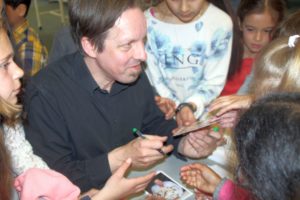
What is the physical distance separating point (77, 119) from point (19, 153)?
234mm

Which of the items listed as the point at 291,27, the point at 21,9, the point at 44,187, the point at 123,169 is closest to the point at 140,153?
the point at 123,169

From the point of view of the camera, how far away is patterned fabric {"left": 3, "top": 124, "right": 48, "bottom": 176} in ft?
3.93

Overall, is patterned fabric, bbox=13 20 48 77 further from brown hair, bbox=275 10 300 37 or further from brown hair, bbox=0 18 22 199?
brown hair, bbox=275 10 300 37

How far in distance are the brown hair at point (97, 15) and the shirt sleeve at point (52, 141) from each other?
10.5 inches

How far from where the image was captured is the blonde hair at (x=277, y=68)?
944 mm

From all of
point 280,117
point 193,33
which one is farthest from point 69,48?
point 280,117

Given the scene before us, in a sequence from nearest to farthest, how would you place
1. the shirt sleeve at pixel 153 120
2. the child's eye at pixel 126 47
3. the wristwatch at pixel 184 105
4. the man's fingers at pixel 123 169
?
the man's fingers at pixel 123 169, the child's eye at pixel 126 47, the shirt sleeve at pixel 153 120, the wristwatch at pixel 184 105

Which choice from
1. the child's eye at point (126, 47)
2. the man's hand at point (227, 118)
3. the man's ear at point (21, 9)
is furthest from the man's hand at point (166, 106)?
the man's ear at point (21, 9)

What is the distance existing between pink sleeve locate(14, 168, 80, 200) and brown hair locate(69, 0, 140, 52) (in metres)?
0.48

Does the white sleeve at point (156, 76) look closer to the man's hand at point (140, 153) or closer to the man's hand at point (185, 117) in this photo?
the man's hand at point (185, 117)

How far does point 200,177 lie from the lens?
1250mm

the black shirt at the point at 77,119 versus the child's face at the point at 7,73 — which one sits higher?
the child's face at the point at 7,73

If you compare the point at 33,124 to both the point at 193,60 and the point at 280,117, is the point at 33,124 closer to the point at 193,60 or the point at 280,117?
the point at 193,60

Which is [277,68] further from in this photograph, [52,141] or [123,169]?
[52,141]
